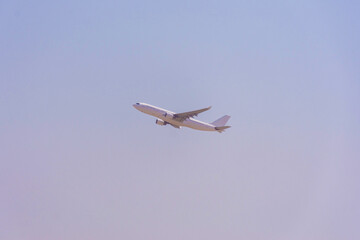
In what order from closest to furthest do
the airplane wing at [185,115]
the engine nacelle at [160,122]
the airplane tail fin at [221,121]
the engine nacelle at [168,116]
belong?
the airplane wing at [185,115]
the engine nacelle at [168,116]
the engine nacelle at [160,122]
the airplane tail fin at [221,121]

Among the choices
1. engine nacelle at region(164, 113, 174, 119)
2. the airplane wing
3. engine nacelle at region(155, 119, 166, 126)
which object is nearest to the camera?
the airplane wing

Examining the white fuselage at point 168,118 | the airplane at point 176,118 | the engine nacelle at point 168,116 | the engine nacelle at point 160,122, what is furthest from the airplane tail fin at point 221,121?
the engine nacelle at point 168,116

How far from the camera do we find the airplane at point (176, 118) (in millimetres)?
104625

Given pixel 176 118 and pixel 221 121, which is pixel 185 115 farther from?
pixel 221 121

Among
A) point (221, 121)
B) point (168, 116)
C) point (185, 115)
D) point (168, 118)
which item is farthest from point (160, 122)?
point (221, 121)

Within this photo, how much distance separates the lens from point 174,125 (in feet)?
360

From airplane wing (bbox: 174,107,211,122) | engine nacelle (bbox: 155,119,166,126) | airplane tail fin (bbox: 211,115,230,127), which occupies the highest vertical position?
airplane tail fin (bbox: 211,115,230,127)

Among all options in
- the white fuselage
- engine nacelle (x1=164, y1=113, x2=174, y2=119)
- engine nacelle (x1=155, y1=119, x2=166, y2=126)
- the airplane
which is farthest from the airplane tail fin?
engine nacelle (x1=164, y1=113, x2=174, y2=119)

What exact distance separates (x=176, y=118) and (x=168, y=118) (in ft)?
4.86

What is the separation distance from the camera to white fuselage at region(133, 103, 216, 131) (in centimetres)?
10456

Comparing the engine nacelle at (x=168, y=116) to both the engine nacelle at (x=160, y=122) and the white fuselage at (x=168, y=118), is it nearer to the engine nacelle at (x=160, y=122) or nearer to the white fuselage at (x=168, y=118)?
the white fuselage at (x=168, y=118)

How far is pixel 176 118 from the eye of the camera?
350 ft

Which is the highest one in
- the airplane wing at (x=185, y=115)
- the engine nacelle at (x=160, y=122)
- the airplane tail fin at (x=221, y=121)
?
the airplane tail fin at (x=221, y=121)

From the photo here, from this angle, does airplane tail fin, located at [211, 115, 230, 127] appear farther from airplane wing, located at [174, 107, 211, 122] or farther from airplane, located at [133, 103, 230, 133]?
Result: airplane wing, located at [174, 107, 211, 122]
